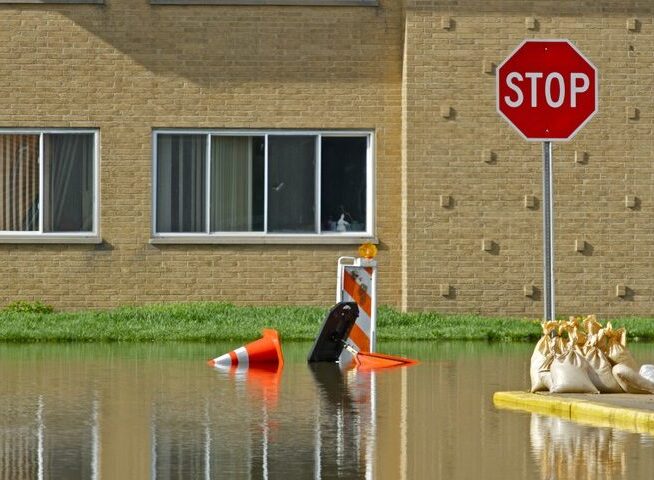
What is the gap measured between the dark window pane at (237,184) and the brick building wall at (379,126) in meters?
0.45

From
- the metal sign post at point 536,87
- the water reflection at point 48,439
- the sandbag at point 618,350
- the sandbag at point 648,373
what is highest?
the metal sign post at point 536,87

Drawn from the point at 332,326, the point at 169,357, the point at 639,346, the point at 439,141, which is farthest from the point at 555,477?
the point at 439,141

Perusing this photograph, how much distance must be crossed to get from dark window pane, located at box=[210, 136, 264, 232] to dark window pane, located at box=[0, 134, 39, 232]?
9.66 feet

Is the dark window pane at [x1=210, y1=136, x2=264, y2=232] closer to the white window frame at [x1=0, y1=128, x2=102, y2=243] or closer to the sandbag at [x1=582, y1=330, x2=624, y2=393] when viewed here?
the white window frame at [x1=0, y1=128, x2=102, y2=243]

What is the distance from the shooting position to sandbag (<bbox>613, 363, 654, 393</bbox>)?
44.6 feet

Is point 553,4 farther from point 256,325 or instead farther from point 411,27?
point 256,325

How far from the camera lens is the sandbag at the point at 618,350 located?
13.8 meters

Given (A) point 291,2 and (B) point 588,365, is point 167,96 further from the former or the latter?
(B) point 588,365

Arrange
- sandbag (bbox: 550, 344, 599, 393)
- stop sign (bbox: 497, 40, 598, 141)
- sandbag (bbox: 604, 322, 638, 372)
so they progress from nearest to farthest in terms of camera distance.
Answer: sandbag (bbox: 550, 344, 599, 393) < sandbag (bbox: 604, 322, 638, 372) < stop sign (bbox: 497, 40, 598, 141)

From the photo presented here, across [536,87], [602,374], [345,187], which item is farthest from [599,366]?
[345,187]

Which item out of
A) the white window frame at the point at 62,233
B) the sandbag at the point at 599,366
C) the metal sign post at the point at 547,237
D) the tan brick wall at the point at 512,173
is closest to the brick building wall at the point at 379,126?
the tan brick wall at the point at 512,173

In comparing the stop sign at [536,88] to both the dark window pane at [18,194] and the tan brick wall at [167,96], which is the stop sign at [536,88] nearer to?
the tan brick wall at [167,96]

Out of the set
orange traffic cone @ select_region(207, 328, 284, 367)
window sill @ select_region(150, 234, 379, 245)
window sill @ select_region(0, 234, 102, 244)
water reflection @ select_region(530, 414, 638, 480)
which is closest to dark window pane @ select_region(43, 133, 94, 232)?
window sill @ select_region(0, 234, 102, 244)

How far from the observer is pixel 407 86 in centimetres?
Result: 2517
